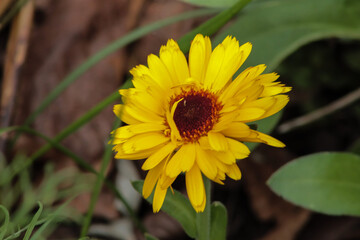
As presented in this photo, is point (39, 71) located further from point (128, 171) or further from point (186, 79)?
point (186, 79)

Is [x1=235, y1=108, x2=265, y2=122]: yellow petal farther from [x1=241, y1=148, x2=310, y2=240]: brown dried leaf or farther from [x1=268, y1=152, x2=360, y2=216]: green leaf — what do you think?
[x1=241, y1=148, x2=310, y2=240]: brown dried leaf

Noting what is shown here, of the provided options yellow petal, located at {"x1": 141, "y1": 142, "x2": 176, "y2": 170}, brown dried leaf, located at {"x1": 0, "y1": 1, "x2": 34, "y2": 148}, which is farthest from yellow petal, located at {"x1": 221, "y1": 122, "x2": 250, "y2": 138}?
brown dried leaf, located at {"x1": 0, "y1": 1, "x2": 34, "y2": 148}

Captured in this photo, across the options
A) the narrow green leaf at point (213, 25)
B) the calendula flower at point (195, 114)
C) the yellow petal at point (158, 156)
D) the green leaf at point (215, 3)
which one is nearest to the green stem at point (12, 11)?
the green leaf at point (215, 3)

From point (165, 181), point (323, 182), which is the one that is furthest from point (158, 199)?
point (323, 182)

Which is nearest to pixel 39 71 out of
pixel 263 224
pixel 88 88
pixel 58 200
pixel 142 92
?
pixel 88 88

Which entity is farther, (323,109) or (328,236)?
(323,109)

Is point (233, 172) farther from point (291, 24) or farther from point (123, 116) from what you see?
point (291, 24)
